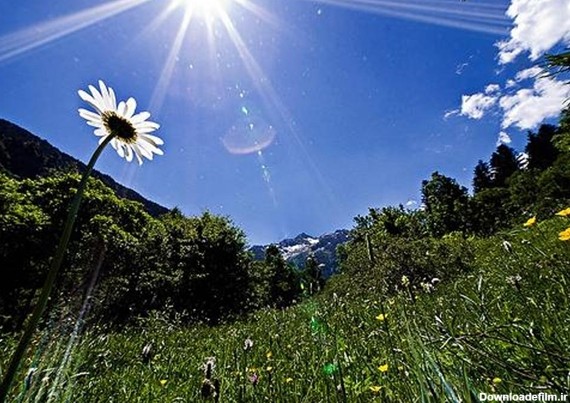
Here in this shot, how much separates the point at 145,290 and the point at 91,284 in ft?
12.8

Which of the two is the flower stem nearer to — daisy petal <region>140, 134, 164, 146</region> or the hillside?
daisy petal <region>140, 134, 164, 146</region>

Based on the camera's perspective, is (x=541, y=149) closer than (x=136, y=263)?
No

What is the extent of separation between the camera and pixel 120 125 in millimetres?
1711

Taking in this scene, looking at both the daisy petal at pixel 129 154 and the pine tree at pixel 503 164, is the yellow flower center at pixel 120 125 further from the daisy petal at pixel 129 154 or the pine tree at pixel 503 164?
the pine tree at pixel 503 164

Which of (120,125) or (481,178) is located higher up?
(481,178)

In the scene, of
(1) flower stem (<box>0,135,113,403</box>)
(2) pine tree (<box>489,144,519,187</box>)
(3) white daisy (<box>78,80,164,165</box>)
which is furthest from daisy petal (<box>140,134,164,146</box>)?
(2) pine tree (<box>489,144,519,187</box>)

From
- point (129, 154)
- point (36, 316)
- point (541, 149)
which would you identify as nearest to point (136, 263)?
point (129, 154)

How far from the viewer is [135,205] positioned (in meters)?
41.3

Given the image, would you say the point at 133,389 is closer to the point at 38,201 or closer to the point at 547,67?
the point at 547,67

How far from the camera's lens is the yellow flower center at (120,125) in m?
1.72

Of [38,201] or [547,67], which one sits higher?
[38,201]

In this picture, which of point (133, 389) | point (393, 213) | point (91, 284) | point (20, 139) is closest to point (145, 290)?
point (91, 284)

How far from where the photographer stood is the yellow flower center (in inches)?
67.7

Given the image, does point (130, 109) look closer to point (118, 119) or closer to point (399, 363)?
point (118, 119)
